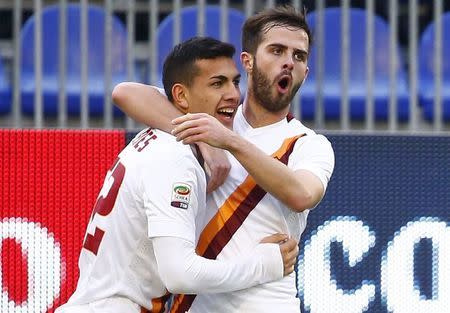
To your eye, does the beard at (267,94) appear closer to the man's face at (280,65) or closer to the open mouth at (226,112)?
the man's face at (280,65)

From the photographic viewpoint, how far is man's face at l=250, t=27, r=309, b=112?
354 cm

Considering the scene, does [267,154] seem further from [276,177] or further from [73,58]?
[73,58]

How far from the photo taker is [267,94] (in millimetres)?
3570

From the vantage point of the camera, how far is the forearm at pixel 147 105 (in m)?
3.55

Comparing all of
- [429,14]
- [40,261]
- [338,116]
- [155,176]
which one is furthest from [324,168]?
[429,14]

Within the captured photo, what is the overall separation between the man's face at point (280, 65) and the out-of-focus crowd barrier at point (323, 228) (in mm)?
969

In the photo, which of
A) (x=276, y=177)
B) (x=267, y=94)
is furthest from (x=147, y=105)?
(x=276, y=177)

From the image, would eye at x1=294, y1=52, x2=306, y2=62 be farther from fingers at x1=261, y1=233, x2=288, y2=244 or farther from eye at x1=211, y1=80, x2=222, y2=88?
fingers at x1=261, y1=233, x2=288, y2=244

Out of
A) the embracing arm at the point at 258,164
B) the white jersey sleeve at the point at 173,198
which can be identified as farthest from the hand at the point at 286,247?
the white jersey sleeve at the point at 173,198

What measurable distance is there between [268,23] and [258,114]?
27 cm

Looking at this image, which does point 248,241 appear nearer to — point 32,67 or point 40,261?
point 40,261

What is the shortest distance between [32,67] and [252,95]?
3.54 m

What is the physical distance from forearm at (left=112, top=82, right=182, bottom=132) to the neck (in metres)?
0.24

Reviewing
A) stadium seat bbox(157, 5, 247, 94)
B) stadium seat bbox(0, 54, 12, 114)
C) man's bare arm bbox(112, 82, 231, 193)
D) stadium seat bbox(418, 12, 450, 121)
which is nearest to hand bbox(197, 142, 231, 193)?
man's bare arm bbox(112, 82, 231, 193)
